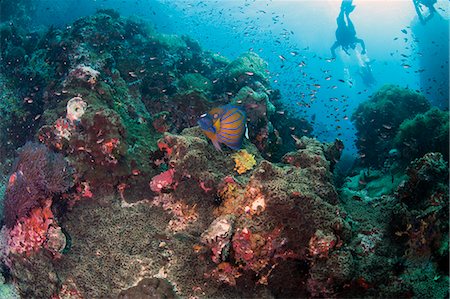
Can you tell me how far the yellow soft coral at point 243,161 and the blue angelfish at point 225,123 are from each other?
150 centimetres

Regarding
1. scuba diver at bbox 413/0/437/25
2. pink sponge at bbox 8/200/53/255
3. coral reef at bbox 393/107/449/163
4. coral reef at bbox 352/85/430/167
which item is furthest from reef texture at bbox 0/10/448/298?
scuba diver at bbox 413/0/437/25

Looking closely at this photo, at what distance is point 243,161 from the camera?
532 cm

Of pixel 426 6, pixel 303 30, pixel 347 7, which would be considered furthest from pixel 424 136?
pixel 303 30

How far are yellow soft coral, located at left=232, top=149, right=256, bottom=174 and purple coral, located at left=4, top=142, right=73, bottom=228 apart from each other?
277 cm

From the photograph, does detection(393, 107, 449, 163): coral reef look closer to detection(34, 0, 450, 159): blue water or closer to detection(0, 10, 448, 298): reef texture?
detection(0, 10, 448, 298): reef texture

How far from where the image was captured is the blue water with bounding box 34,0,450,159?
2044 cm

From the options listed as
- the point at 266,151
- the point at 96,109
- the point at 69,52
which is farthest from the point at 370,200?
the point at 69,52

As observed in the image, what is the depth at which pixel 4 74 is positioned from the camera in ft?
30.0

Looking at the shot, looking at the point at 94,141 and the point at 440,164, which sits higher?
the point at 440,164

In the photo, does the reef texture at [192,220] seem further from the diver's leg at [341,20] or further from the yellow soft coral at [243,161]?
the diver's leg at [341,20]

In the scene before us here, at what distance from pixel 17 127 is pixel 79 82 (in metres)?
3.41

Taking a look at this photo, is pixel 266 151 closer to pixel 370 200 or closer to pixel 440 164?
pixel 370 200

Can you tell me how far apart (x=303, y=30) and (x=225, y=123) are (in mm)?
85539

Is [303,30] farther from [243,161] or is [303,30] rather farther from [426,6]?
[243,161]
